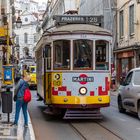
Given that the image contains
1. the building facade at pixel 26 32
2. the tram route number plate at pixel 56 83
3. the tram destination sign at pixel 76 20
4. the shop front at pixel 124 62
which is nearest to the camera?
the tram route number plate at pixel 56 83

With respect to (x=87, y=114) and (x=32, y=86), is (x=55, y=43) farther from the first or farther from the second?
(x=32, y=86)

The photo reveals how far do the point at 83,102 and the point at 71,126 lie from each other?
3.29 feet

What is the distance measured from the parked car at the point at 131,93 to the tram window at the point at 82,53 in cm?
199

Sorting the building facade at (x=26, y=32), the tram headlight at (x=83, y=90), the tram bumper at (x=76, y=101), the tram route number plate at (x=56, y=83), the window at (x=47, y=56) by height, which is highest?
the building facade at (x=26, y=32)

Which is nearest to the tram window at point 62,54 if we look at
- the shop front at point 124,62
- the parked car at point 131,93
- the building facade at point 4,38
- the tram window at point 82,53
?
the tram window at point 82,53

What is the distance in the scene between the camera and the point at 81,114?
1579 centimetres

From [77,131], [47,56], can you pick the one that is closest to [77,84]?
[47,56]

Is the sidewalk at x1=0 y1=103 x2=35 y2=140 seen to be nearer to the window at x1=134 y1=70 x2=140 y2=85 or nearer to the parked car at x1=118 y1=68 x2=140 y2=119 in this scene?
the parked car at x1=118 y1=68 x2=140 y2=119

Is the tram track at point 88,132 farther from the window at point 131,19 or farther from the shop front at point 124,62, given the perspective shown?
the window at point 131,19

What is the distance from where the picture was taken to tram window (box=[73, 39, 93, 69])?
51.1 feet

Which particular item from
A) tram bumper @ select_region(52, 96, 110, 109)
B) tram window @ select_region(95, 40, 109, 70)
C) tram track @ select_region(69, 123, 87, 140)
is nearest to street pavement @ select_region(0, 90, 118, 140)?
tram track @ select_region(69, 123, 87, 140)

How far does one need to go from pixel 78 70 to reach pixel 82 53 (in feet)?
1.94

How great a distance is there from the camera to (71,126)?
14711mm

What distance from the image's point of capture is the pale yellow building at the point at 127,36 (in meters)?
34.9
